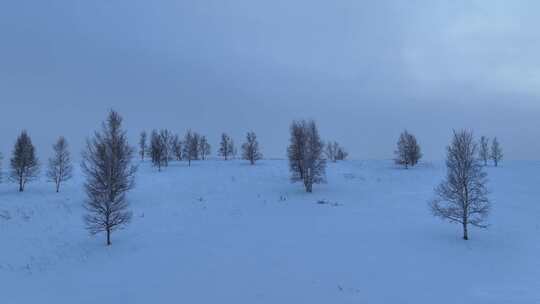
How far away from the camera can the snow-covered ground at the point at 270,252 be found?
1456cm

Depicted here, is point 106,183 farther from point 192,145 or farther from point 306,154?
point 192,145

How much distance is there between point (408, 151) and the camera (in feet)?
200

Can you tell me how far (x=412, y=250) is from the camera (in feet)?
65.2

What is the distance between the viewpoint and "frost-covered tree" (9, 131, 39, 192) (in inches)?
1559

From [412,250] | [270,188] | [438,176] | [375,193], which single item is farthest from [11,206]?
[438,176]

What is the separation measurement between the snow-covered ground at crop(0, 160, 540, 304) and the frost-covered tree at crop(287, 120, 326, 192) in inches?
148

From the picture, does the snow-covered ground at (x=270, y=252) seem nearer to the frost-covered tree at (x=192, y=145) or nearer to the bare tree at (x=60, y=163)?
the bare tree at (x=60, y=163)

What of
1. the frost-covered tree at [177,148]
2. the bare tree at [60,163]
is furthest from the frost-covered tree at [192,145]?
the bare tree at [60,163]

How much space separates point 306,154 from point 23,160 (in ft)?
124

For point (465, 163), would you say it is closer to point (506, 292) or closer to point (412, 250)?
point (412, 250)

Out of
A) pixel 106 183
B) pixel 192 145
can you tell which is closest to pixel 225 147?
pixel 192 145

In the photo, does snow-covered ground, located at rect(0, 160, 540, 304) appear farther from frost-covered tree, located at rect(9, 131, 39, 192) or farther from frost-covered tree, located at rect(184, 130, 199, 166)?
frost-covered tree, located at rect(184, 130, 199, 166)

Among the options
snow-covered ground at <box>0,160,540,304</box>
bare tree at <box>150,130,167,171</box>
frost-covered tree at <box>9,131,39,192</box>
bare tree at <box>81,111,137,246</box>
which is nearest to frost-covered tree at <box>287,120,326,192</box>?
snow-covered ground at <box>0,160,540,304</box>

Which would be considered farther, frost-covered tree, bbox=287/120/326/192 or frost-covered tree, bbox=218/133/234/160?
frost-covered tree, bbox=218/133/234/160
